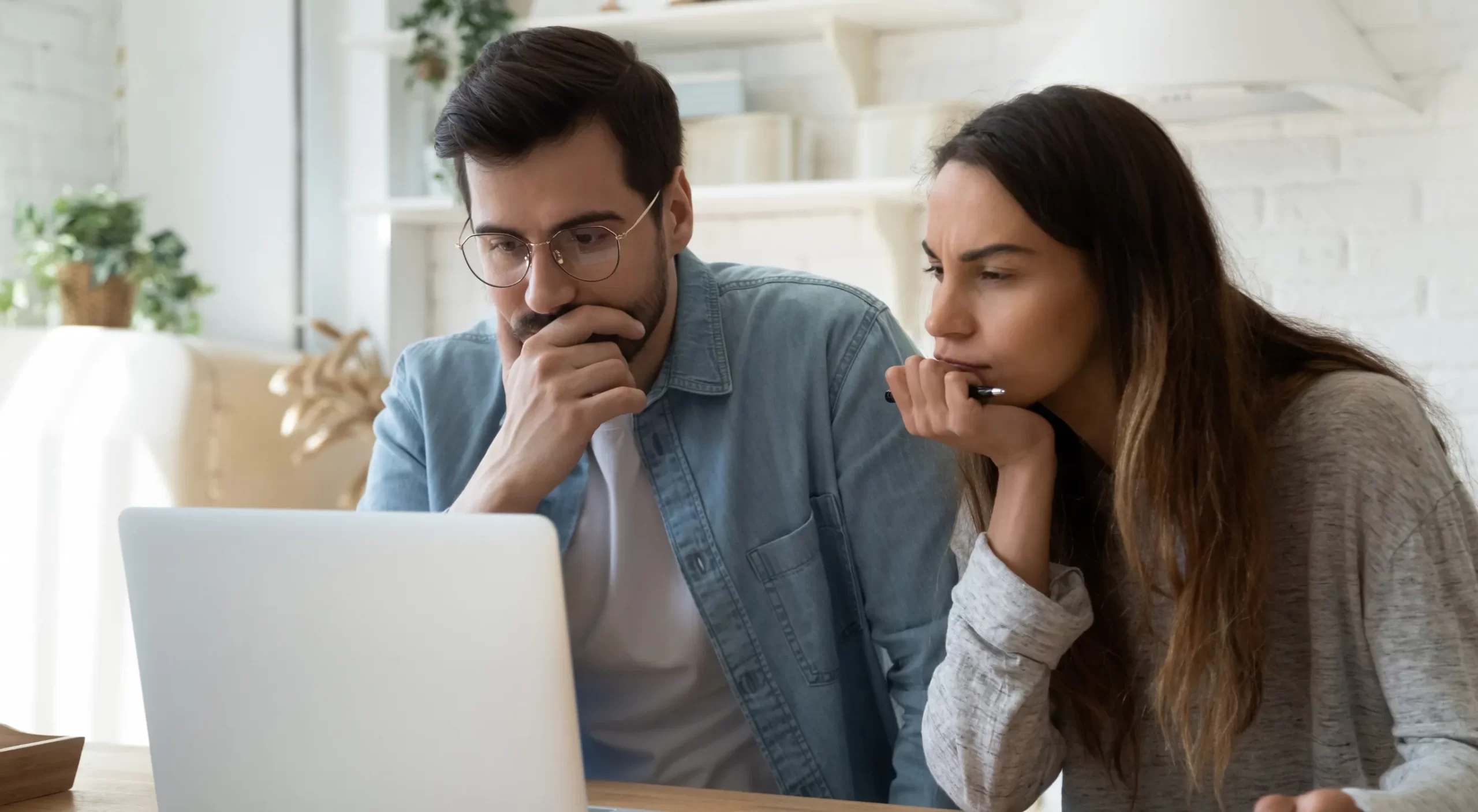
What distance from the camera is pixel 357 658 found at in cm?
84

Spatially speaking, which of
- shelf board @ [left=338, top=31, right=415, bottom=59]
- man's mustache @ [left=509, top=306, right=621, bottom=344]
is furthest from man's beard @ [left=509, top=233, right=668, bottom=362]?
shelf board @ [left=338, top=31, right=415, bottom=59]

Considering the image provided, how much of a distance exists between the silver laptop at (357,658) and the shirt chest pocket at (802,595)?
0.54m

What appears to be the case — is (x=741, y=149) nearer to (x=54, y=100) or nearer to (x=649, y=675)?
(x=649, y=675)

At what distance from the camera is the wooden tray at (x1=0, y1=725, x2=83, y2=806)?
3.55ft

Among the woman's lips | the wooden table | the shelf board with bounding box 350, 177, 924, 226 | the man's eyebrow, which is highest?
the shelf board with bounding box 350, 177, 924, 226

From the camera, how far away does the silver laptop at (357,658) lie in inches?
31.8

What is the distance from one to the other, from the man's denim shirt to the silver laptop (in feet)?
1.73

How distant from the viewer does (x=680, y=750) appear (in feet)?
4.49

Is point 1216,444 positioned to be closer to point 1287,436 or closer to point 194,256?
point 1287,436

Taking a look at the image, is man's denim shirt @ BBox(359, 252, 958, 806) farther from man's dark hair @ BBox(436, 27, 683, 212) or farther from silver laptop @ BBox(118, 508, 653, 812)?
silver laptop @ BBox(118, 508, 653, 812)

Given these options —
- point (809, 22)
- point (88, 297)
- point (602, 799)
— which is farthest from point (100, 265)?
point (602, 799)

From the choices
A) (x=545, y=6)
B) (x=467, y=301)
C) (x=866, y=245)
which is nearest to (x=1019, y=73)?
(x=866, y=245)

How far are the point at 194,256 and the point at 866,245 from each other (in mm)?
1499

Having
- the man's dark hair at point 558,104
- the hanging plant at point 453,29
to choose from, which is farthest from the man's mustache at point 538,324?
the hanging plant at point 453,29
